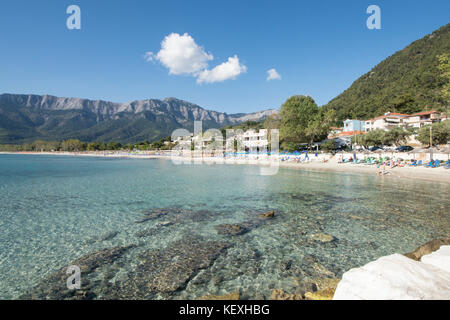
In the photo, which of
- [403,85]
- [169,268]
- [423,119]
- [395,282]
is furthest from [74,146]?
[403,85]

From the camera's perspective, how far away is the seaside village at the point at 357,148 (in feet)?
96.7

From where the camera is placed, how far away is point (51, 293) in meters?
4.82

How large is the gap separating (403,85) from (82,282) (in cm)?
11128

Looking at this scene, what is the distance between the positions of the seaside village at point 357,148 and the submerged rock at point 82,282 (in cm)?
2690

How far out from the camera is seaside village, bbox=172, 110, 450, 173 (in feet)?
96.7

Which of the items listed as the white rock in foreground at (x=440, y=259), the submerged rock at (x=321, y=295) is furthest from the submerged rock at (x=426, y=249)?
the submerged rock at (x=321, y=295)

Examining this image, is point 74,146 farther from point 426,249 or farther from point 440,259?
point 440,259

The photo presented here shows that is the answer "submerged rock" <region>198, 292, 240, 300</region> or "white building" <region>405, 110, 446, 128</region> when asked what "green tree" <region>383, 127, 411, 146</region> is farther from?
"submerged rock" <region>198, 292, 240, 300</region>

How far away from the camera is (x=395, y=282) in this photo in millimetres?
3246

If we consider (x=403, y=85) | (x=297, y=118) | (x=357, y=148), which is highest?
(x=403, y=85)
